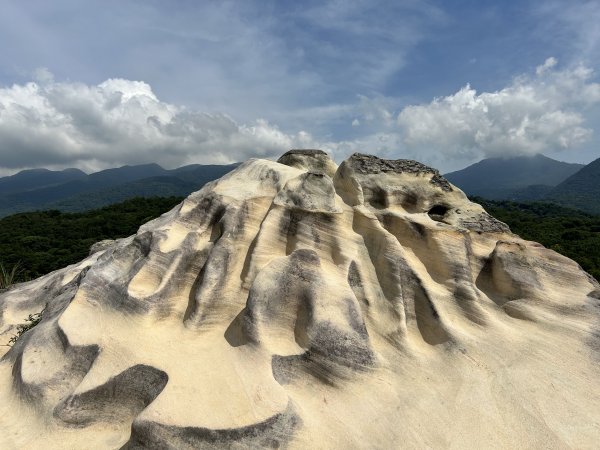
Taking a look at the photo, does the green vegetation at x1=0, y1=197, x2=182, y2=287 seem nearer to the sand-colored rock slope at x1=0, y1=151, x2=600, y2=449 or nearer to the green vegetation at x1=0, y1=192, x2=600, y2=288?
the green vegetation at x1=0, y1=192, x2=600, y2=288

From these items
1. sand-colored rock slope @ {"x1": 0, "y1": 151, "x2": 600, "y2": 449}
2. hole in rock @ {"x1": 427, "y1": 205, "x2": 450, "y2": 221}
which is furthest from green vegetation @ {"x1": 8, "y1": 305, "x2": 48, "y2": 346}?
hole in rock @ {"x1": 427, "y1": 205, "x2": 450, "y2": 221}

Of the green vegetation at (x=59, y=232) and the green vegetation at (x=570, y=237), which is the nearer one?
the green vegetation at (x=570, y=237)

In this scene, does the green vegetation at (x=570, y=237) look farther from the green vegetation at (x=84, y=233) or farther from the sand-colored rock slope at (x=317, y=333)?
the sand-colored rock slope at (x=317, y=333)

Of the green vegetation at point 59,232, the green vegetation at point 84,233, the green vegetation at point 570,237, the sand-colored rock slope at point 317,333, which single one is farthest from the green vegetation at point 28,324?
the green vegetation at point 59,232

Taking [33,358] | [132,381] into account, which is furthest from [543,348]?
[33,358]

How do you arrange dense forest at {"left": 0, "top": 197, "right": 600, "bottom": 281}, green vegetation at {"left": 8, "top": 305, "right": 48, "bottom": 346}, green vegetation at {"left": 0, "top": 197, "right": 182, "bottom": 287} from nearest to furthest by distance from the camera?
green vegetation at {"left": 8, "top": 305, "right": 48, "bottom": 346} < dense forest at {"left": 0, "top": 197, "right": 600, "bottom": 281} < green vegetation at {"left": 0, "top": 197, "right": 182, "bottom": 287}

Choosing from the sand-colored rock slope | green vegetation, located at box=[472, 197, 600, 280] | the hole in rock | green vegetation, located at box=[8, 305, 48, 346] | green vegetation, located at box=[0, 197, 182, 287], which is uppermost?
the hole in rock

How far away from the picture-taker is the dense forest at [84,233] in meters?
44.5

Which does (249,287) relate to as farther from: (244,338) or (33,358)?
(33,358)

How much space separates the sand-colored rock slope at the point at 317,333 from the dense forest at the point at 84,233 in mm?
30715

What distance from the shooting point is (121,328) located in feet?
30.8

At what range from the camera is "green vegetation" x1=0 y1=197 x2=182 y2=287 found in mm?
46725

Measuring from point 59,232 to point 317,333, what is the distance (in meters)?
60.5

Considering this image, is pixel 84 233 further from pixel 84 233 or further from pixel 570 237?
pixel 570 237
